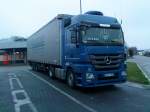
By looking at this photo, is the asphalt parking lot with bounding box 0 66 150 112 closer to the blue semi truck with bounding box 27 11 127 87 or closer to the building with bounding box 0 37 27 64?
the blue semi truck with bounding box 27 11 127 87

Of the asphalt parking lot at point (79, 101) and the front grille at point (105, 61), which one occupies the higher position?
the front grille at point (105, 61)

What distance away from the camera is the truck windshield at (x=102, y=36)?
13.1 metres

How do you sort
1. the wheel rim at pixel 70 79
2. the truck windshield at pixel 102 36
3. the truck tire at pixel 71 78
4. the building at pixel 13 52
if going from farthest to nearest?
the building at pixel 13 52 < the wheel rim at pixel 70 79 < the truck tire at pixel 71 78 < the truck windshield at pixel 102 36

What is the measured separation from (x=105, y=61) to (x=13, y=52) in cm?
5695

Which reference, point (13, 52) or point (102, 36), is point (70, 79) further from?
point (13, 52)

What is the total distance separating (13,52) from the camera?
223ft

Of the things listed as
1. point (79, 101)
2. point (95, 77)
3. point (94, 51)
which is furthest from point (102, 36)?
point (79, 101)

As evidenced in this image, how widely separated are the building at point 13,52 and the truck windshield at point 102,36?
52.5 m

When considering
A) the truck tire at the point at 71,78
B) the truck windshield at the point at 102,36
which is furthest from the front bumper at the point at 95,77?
the truck windshield at the point at 102,36

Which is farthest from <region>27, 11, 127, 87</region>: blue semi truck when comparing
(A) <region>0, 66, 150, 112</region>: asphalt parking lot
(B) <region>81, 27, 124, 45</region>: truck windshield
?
(A) <region>0, 66, 150, 112</region>: asphalt parking lot

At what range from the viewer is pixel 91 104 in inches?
409

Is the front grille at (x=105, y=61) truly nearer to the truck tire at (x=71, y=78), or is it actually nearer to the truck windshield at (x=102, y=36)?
the truck windshield at (x=102, y=36)

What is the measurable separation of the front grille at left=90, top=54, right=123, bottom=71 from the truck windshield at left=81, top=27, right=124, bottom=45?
0.62 m

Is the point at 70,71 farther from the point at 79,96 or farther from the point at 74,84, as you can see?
the point at 79,96
